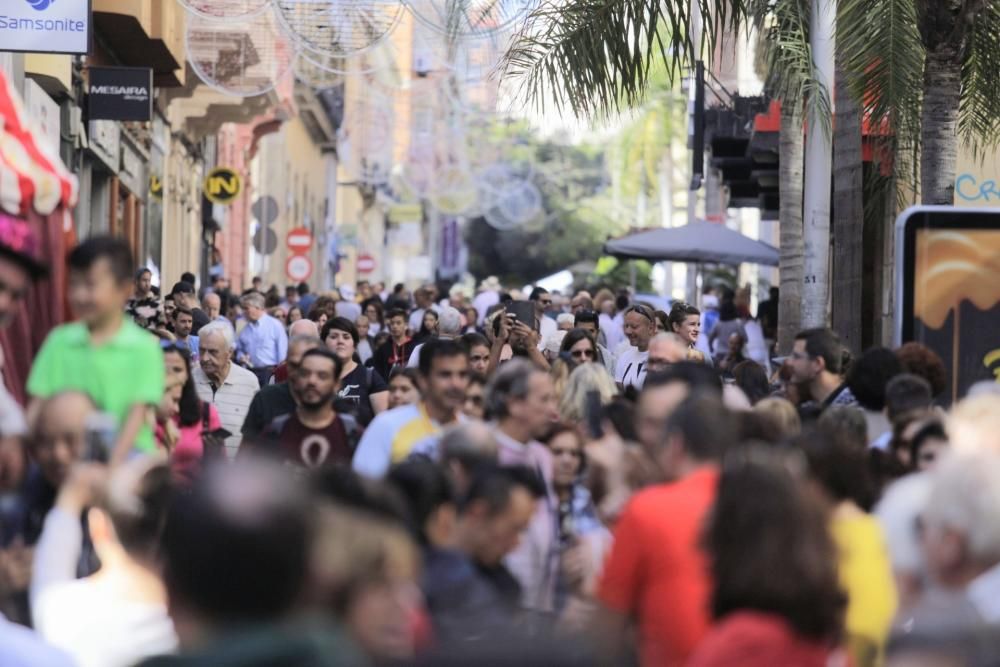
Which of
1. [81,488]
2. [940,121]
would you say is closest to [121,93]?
[940,121]

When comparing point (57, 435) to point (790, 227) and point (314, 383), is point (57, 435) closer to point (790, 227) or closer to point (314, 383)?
point (314, 383)

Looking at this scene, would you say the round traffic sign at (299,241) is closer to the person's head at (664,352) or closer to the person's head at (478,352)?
the person's head at (478,352)

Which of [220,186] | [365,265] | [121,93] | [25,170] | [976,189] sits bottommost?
[25,170]

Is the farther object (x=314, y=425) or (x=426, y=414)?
(x=314, y=425)

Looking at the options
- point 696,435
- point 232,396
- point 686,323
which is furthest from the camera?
point 686,323

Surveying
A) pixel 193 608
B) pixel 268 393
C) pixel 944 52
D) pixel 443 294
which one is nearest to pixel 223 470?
pixel 193 608

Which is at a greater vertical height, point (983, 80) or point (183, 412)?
point (983, 80)

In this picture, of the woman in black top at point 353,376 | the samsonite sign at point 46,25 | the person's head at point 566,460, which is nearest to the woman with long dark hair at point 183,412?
the woman in black top at point 353,376

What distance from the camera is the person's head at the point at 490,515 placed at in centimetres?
626

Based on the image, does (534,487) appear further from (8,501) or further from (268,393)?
(268,393)

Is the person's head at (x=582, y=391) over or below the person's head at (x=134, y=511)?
over

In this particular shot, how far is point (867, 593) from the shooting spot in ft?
19.7

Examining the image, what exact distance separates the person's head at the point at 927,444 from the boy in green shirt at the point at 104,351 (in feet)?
9.10

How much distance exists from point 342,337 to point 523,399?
6.06 metres
